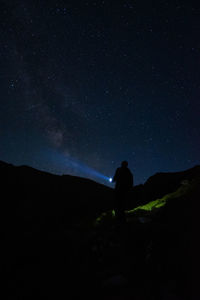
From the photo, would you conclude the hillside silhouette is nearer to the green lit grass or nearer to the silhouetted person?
the silhouetted person

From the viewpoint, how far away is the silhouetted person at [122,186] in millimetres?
6840

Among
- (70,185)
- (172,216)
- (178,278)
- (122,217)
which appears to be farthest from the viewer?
(70,185)

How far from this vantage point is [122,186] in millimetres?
6992

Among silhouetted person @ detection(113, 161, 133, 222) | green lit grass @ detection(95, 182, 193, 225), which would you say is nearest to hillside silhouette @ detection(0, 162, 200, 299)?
silhouetted person @ detection(113, 161, 133, 222)

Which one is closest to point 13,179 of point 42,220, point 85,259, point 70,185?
point 70,185

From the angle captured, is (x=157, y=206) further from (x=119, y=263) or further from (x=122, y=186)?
(x=119, y=263)

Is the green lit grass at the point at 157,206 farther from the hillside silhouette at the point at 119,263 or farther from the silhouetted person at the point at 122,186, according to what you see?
the hillside silhouette at the point at 119,263

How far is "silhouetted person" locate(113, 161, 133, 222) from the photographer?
684cm

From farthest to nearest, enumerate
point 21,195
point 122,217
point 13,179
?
point 13,179 < point 21,195 < point 122,217

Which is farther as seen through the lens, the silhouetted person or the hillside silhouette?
the silhouetted person

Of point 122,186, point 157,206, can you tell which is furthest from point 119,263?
point 157,206

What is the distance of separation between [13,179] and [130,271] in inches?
1796

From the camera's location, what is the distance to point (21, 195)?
37.2 metres

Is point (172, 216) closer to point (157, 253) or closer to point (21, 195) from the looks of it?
point (157, 253)
